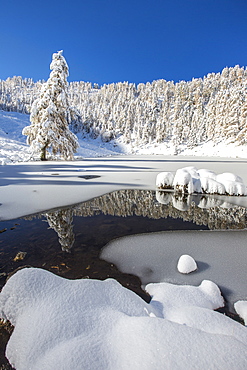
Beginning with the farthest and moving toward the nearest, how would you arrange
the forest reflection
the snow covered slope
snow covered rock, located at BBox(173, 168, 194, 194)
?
the snow covered slope
snow covered rock, located at BBox(173, 168, 194, 194)
the forest reflection

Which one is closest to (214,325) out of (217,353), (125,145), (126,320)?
(217,353)

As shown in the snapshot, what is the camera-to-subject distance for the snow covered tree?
69.5ft

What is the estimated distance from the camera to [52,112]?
21422 millimetres

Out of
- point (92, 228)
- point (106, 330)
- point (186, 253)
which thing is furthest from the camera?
point (92, 228)

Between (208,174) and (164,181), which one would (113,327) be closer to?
(164,181)

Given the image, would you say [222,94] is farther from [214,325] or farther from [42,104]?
[214,325]

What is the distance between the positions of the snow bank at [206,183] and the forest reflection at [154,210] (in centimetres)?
56

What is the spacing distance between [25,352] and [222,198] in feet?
26.9

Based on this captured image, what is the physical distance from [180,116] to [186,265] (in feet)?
226

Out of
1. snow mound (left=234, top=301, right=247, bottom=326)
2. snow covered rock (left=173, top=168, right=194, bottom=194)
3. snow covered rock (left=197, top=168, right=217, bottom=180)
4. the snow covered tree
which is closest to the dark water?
snow covered rock (left=173, top=168, right=194, bottom=194)

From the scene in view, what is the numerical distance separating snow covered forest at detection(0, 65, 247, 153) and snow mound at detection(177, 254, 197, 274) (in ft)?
142

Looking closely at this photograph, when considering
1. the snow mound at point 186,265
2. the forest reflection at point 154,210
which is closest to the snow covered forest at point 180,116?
the forest reflection at point 154,210

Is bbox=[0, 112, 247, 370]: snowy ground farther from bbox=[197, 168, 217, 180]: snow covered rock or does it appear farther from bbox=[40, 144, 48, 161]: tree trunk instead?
bbox=[40, 144, 48, 161]: tree trunk

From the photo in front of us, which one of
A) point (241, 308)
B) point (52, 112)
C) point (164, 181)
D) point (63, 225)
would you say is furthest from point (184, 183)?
point (52, 112)
